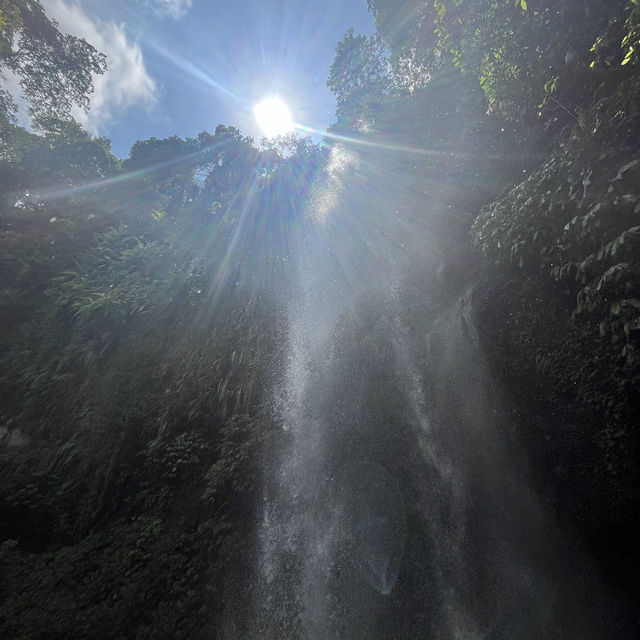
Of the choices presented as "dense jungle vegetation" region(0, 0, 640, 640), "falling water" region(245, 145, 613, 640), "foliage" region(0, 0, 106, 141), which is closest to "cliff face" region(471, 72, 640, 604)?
"dense jungle vegetation" region(0, 0, 640, 640)

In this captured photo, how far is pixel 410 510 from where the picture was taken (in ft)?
16.9

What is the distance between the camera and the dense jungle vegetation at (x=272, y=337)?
4.09m

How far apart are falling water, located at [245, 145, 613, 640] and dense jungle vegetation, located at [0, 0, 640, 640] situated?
1.39 ft

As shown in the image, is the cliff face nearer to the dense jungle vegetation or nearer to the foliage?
the dense jungle vegetation

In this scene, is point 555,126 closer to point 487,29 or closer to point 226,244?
point 487,29

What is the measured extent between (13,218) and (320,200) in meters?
17.1

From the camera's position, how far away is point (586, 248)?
426 centimetres

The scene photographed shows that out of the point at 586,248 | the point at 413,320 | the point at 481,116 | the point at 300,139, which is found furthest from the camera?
the point at 300,139

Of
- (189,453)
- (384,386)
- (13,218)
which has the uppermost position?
(13,218)

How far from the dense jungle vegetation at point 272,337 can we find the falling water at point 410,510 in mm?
425

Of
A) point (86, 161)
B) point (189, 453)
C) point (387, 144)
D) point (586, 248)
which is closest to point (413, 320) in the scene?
point (586, 248)

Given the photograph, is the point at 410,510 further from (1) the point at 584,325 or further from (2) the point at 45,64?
(2) the point at 45,64

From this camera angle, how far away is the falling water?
4203mm

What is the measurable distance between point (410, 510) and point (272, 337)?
578cm
